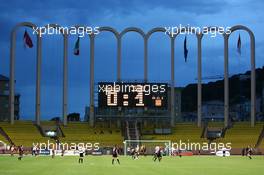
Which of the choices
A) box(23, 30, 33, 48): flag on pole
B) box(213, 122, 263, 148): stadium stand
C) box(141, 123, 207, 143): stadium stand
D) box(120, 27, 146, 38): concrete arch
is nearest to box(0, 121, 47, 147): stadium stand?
box(23, 30, 33, 48): flag on pole

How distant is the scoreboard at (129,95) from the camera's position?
83688 mm

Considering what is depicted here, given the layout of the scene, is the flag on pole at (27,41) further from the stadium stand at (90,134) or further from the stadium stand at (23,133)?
the stadium stand at (90,134)

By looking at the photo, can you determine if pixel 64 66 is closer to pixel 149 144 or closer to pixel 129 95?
pixel 129 95

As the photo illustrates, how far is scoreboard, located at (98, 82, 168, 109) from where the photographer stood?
83688 millimetres

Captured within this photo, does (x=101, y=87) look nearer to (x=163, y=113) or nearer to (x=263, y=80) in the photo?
(x=163, y=113)

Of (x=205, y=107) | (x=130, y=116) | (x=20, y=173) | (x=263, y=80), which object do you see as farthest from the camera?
(x=205, y=107)

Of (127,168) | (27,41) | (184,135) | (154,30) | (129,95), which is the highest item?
(154,30)

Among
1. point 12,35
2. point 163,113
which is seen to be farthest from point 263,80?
point 12,35

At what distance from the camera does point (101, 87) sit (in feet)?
276

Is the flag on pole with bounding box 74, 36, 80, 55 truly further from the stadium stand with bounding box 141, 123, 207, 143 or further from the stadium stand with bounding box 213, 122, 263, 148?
the stadium stand with bounding box 213, 122, 263, 148

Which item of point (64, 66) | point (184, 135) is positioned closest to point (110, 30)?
point (64, 66)

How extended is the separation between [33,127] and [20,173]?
58607mm

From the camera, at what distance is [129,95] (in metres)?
83.8

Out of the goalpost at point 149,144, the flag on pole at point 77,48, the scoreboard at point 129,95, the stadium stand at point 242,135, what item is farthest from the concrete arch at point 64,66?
the stadium stand at point 242,135
